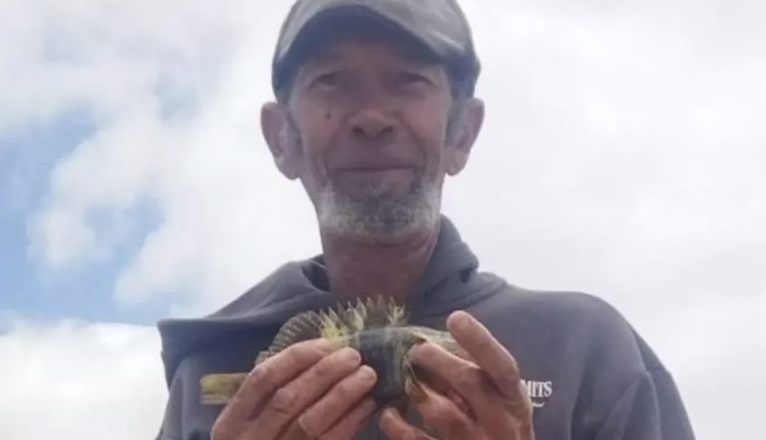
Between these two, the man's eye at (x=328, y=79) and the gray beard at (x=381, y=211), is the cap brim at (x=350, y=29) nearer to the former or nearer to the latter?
the man's eye at (x=328, y=79)

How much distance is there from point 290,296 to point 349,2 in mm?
1196

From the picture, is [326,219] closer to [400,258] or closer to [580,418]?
[400,258]

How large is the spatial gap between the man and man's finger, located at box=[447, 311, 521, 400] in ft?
2.03

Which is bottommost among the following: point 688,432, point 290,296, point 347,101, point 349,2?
point 688,432

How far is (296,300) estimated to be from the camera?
530 cm

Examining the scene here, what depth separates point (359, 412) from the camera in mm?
4004

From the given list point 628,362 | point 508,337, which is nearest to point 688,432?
point 628,362

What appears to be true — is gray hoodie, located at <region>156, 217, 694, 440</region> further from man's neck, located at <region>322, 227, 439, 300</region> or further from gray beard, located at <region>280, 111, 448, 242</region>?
gray beard, located at <region>280, 111, 448, 242</region>

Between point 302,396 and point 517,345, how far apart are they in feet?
4.38

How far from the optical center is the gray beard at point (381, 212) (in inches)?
197

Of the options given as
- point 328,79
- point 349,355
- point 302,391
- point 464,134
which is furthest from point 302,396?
point 464,134

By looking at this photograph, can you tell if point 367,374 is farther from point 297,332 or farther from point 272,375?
point 297,332

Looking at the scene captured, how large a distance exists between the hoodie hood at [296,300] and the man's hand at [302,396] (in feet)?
4.04

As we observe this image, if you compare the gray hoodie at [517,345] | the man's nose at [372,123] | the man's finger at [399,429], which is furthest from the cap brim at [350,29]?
the man's finger at [399,429]
